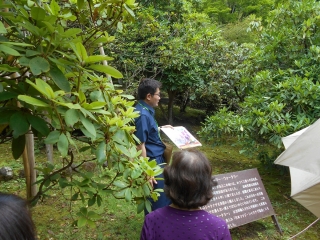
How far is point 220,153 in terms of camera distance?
7.80 m

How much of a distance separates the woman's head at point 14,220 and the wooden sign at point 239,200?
271cm

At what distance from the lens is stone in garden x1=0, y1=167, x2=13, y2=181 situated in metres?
5.05

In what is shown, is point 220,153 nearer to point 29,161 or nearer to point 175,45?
point 175,45

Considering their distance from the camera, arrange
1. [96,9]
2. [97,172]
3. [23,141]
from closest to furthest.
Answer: [23,141] < [96,9] < [97,172]

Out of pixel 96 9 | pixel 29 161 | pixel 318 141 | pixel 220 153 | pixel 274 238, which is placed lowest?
pixel 220 153

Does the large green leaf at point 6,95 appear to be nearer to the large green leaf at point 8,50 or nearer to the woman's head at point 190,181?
the large green leaf at point 8,50

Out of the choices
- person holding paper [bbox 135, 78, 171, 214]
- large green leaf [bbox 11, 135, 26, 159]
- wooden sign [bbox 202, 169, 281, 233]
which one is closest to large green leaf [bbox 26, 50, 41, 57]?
large green leaf [bbox 11, 135, 26, 159]

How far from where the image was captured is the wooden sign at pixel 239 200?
3.64 metres

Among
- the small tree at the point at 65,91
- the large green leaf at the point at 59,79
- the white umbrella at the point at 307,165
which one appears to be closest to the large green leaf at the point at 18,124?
the small tree at the point at 65,91

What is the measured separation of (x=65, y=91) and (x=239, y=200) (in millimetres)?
2843

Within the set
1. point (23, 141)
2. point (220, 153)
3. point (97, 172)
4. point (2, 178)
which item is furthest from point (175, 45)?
point (23, 141)

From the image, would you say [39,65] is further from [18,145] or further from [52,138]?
[18,145]

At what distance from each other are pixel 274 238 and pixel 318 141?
1.53m

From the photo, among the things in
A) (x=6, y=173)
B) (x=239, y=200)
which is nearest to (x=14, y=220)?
(x=239, y=200)
